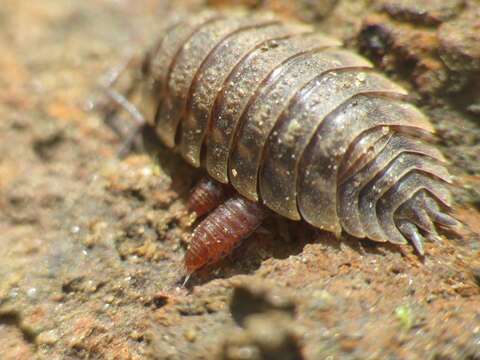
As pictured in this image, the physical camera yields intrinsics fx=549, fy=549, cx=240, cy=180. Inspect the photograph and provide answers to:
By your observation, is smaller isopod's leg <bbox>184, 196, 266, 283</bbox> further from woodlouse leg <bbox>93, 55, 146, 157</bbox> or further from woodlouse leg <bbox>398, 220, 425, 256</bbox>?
woodlouse leg <bbox>93, 55, 146, 157</bbox>

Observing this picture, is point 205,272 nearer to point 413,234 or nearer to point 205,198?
point 205,198

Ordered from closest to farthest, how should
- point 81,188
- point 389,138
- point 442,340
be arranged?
point 442,340
point 389,138
point 81,188

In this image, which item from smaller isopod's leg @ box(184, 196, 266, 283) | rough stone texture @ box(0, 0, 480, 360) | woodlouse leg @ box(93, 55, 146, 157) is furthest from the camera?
woodlouse leg @ box(93, 55, 146, 157)

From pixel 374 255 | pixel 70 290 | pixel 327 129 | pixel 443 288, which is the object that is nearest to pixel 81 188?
pixel 70 290

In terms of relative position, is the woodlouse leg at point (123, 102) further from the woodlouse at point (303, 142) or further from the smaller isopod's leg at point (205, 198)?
the smaller isopod's leg at point (205, 198)

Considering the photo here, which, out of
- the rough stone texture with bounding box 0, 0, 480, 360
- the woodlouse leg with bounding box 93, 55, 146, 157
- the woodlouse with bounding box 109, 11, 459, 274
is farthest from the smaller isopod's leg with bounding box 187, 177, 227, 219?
the woodlouse leg with bounding box 93, 55, 146, 157

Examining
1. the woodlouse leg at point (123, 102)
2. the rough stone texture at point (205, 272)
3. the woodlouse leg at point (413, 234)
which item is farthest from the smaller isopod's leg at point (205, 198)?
the woodlouse leg at point (413, 234)

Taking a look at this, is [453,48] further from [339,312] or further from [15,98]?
[15,98]
